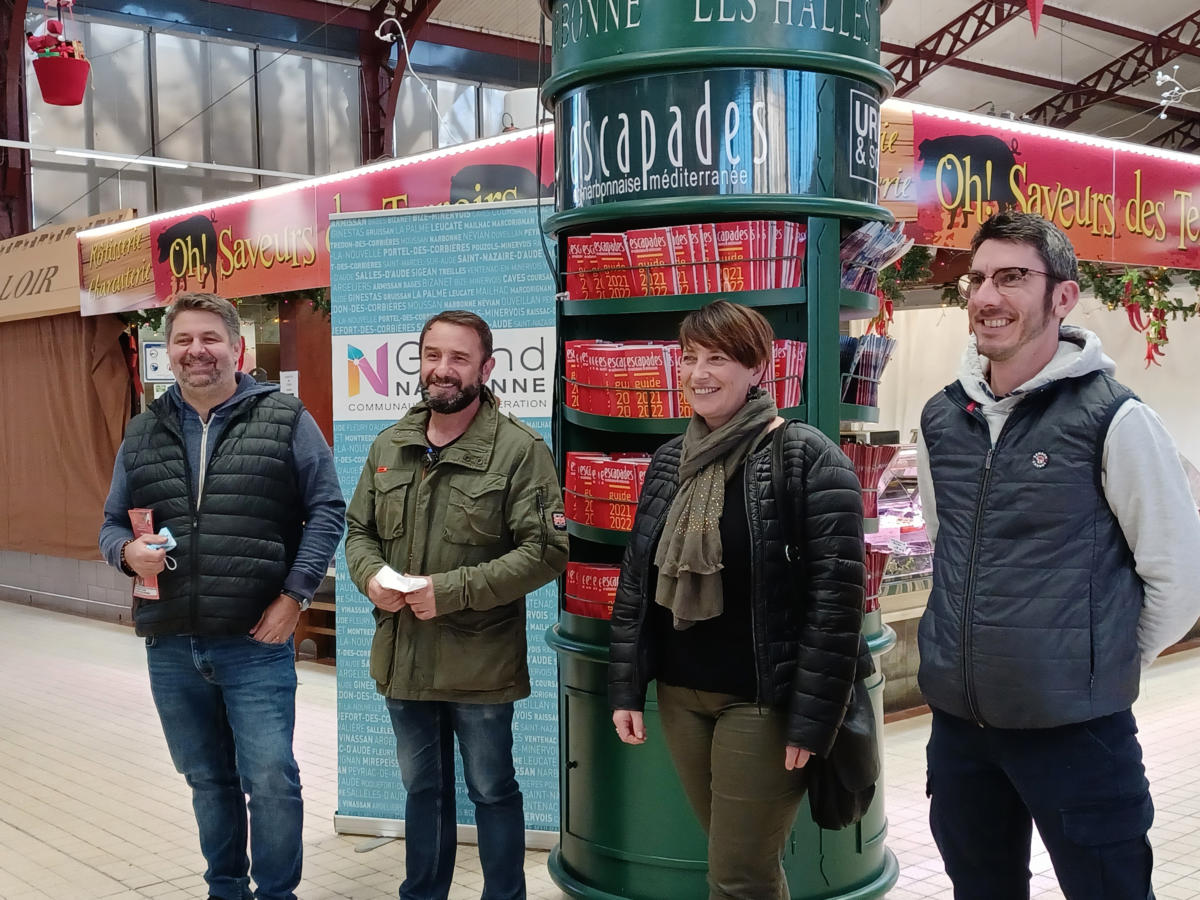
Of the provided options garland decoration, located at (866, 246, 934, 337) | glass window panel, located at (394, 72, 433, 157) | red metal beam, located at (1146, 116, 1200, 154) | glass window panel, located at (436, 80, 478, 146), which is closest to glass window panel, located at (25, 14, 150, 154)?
glass window panel, located at (394, 72, 433, 157)

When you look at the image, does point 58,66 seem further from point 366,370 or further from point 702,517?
point 702,517

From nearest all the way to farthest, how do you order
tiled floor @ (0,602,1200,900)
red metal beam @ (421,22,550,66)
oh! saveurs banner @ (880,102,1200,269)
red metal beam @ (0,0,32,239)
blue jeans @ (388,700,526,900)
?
blue jeans @ (388,700,526,900), tiled floor @ (0,602,1200,900), oh! saveurs banner @ (880,102,1200,269), red metal beam @ (0,0,32,239), red metal beam @ (421,22,550,66)

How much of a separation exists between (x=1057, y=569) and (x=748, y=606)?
548 mm

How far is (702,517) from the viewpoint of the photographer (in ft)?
7.54

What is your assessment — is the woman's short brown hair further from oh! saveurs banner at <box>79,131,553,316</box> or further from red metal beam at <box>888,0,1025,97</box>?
red metal beam at <box>888,0,1025,97</box>

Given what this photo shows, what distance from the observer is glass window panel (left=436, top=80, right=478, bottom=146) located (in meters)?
14.3

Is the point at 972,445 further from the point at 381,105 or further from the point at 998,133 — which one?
the point at 381,105

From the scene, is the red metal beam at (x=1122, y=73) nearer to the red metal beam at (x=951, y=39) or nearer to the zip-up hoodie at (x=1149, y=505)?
the red metal beam at (x=951, y=39)

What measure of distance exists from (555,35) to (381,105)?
11.4 metres

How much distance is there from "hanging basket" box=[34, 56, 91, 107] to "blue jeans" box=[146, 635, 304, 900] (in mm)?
4531

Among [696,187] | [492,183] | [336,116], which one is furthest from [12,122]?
[696,187]

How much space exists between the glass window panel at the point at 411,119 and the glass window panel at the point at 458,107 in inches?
7.9

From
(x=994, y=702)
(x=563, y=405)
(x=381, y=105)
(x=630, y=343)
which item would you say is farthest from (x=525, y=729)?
(x=381, y=105)

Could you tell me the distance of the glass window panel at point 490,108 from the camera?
14703 mm
